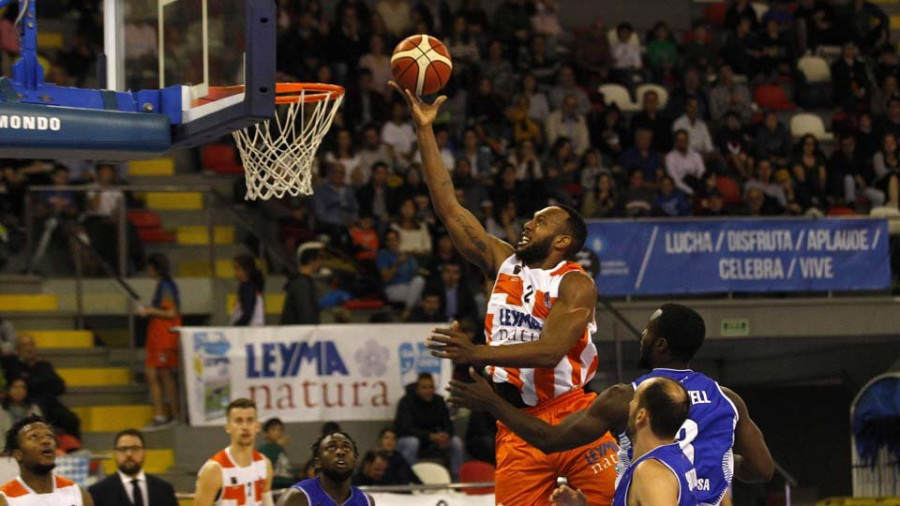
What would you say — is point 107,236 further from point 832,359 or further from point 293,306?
point 832,359

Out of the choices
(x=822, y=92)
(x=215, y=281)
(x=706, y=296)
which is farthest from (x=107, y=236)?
(x=822, y=92)

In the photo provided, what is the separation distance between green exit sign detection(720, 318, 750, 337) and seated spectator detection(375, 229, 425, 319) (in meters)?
3.25

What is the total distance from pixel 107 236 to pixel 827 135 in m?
9.37

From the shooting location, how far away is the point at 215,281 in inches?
587

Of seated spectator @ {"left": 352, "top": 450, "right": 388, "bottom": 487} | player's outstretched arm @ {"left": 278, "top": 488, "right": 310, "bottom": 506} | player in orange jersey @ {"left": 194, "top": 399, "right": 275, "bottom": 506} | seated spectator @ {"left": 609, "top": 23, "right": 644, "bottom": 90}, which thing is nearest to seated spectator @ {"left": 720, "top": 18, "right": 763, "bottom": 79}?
seated spectator @ {"left": 609, "top": 23, "right": 644, "bottom": 90}

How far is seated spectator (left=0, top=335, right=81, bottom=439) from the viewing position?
12641 millimetres

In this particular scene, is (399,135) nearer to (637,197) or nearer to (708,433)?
(637,197)

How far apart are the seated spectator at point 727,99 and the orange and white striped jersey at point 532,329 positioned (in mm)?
12618

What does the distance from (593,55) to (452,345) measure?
1397 centimetres

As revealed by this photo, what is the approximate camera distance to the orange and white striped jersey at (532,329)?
649 cm

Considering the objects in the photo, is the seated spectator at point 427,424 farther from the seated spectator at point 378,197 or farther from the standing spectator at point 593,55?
the standing spectator at point 593,55

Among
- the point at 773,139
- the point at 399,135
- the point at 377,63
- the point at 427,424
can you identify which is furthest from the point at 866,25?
the point at 427,424

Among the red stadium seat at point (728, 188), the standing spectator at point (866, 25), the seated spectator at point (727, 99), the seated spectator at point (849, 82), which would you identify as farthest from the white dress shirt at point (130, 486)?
the standing spectator at point (866, 25)

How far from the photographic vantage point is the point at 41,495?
8.86 meters
